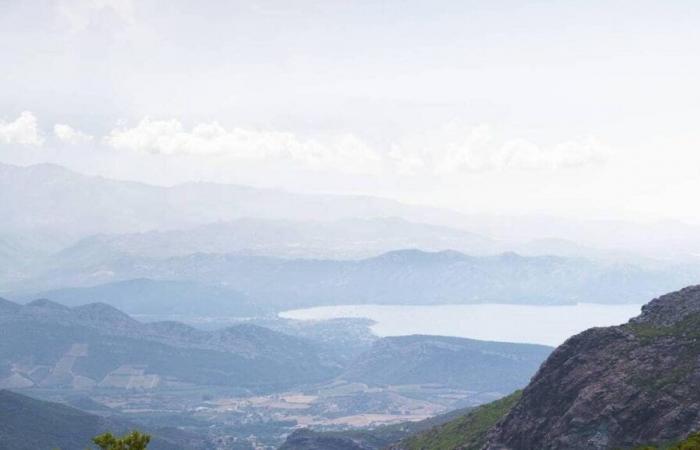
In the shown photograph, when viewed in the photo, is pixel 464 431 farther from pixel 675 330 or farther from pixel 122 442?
pixel 122 442

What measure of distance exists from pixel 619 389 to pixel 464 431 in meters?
60.2

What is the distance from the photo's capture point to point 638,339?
107875 millimetres

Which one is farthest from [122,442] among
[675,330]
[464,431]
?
[464,431]

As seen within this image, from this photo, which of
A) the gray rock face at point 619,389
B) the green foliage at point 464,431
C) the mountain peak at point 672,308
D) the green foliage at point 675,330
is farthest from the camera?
the green foliage at point 464,431

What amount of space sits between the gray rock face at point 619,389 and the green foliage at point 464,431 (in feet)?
75.1

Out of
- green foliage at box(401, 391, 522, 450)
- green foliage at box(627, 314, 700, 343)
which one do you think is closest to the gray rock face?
green foliage at box(627, 314, 700, 343)

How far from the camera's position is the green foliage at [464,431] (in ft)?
468

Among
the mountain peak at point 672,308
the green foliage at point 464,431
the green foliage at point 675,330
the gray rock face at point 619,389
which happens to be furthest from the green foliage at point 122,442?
the green foliage at point 464,431

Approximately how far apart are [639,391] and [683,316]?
19337mm

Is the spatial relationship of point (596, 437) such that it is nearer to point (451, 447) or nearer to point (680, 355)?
point (680, 355)

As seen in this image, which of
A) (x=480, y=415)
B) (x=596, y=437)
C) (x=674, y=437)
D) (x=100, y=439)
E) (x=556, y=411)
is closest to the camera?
(x=100, y=439)

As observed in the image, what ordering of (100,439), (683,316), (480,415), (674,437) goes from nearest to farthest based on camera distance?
(100,439), (674,437), (683,316), (480,415)

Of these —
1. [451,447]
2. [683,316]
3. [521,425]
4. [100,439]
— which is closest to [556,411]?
[521,425]

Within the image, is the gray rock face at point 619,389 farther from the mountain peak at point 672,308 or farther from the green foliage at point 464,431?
the green foliage at point 464,431
